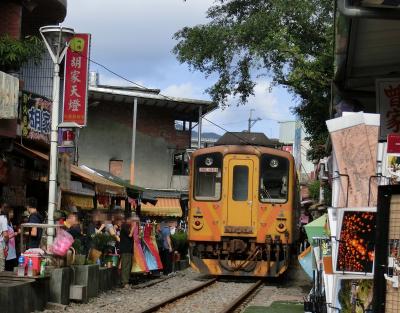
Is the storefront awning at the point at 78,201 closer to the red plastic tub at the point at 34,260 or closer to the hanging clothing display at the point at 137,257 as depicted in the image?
the hanging clothing display at the point at 137,257

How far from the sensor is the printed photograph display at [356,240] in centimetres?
523

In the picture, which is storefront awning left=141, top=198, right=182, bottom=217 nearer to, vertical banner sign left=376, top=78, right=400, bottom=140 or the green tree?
the green tree

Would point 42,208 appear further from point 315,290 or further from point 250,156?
point 315,290

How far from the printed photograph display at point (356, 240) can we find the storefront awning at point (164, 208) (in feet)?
99.8

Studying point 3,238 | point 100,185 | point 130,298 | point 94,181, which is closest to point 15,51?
point 3,238

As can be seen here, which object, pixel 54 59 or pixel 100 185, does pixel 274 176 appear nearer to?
pixel 100 185

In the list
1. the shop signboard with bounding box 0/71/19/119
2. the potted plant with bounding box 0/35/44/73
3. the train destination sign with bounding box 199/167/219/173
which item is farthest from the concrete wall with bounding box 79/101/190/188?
the shop signboard with bounding box 0/71/19/119

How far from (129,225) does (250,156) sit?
4105 mm

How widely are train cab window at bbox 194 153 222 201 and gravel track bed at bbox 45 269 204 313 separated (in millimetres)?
2243

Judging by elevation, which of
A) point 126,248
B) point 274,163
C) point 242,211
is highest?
point 274,163

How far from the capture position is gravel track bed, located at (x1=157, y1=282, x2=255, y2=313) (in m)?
12.4

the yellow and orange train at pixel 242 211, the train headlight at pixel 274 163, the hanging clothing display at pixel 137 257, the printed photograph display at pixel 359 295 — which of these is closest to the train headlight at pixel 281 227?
the yellow and orange train at pixel 242 211

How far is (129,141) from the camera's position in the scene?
40.1 m

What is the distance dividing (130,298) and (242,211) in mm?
4689
